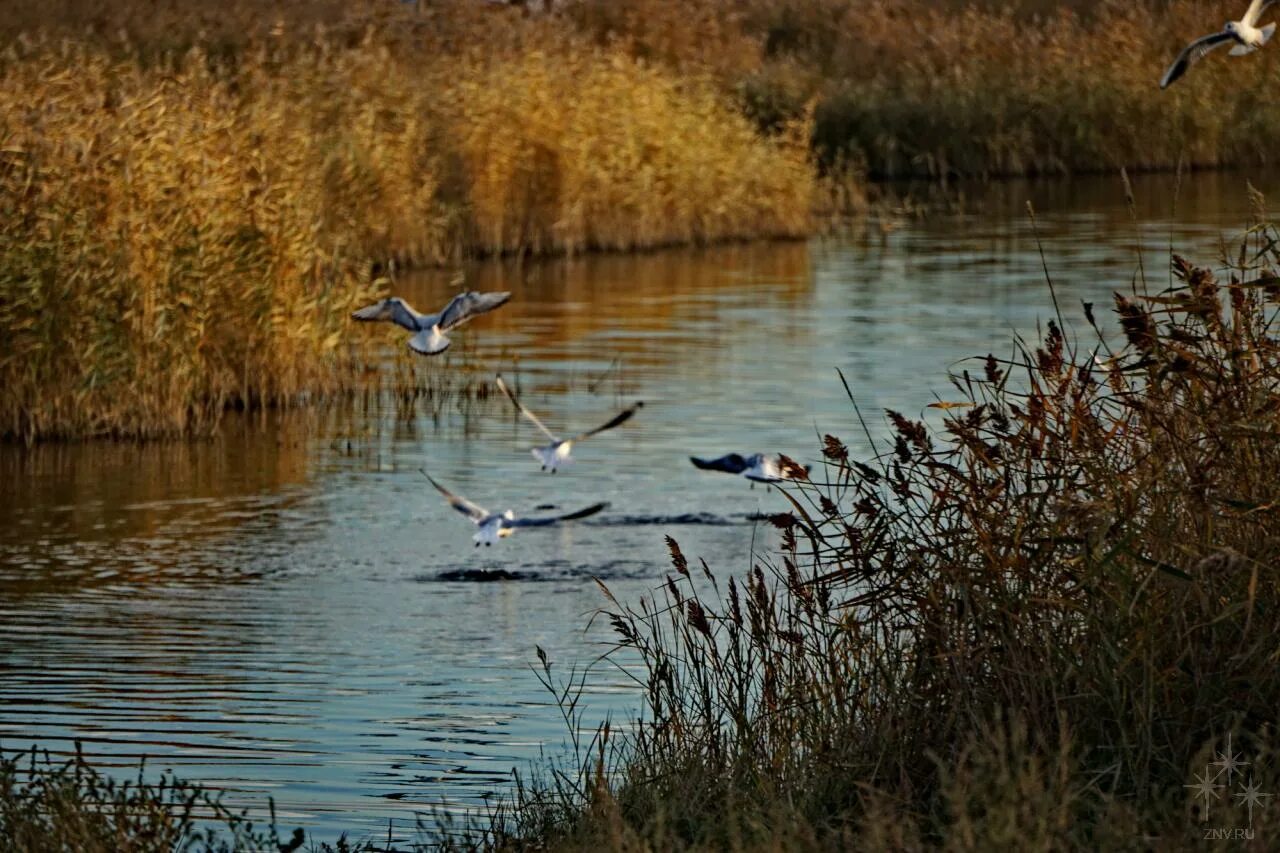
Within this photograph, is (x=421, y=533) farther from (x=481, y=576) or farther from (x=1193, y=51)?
(x=1193, y=51)

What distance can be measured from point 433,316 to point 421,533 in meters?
1.66

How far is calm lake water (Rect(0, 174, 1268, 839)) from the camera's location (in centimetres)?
767

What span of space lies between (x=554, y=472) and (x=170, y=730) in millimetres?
5428

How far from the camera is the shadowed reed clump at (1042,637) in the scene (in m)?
5.41

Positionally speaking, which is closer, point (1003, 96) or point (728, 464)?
point (728, 464)

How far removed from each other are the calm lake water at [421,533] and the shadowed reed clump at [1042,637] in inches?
48.0

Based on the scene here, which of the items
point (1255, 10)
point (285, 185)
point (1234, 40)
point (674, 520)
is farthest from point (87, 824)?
point (285, 185)

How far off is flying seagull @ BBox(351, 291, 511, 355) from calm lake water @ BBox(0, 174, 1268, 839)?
1053 mm

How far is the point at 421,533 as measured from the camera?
11508 millimetres

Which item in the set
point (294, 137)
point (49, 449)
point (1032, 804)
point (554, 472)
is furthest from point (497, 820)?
point (294, 137)

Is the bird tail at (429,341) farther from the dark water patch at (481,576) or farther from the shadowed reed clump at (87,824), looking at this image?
the shadowed reed clump at (87,824)

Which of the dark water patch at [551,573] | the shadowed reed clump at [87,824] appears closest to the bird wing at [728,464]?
the dark water patch at [551,573]

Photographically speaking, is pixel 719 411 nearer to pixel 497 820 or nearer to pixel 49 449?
pixel 49 449

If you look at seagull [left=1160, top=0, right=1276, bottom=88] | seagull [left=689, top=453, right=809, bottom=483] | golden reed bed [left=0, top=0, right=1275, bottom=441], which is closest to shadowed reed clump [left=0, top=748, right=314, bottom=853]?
seagull [left=689, top=453, right=809, bottom=483]
